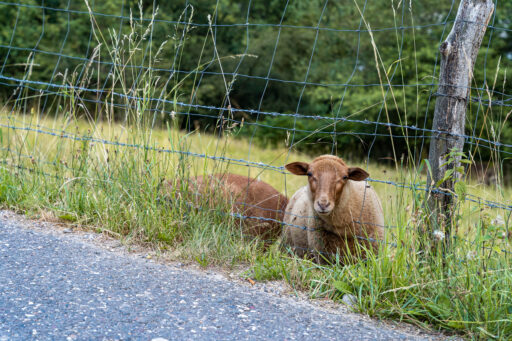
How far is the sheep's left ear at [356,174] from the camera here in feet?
16.4

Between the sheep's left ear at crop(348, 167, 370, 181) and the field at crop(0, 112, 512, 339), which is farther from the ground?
the sheep's left ear at crop(348, 167, 370, 181)

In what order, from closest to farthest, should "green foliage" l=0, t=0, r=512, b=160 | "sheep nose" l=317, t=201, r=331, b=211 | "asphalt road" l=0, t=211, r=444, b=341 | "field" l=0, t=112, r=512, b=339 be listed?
"asphalt road" l=0, t=211, r=444, b=341, "field" l=0, t=112, r=512, b=339, "sheep nose" l=317, t=201, r=331, b=211, "green foliage" l=0, t=0, r=512, b=160

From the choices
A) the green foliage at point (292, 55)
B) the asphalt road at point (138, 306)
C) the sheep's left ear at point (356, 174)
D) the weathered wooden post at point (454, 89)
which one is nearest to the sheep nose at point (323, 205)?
the sheep's left ear at point (356, 174)

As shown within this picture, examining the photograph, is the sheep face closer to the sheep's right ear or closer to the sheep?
the sheep's right ear

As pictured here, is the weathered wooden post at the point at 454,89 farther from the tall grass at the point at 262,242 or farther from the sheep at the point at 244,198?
the sheep at the point at 244,198

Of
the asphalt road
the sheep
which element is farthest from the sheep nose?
the asphalt road

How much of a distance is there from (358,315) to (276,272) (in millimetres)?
807

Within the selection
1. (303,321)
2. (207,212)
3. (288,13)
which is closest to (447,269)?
(303,321)

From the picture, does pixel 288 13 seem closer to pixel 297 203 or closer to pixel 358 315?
pixel 297 203

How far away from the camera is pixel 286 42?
19.8 m

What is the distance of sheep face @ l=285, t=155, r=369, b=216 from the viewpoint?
4.91m

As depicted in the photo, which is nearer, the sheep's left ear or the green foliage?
the sheep's left ear

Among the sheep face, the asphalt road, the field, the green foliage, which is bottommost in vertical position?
the asphalt road

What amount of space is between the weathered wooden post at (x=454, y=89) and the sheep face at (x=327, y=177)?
90cm
